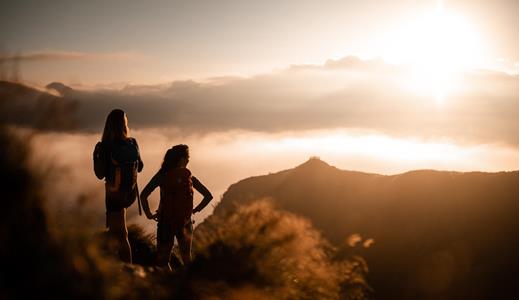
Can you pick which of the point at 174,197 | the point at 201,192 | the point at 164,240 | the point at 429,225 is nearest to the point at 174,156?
the point at 174,197

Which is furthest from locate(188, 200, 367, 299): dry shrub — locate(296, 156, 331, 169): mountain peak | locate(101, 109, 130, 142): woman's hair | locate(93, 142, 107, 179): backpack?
locate(296, 156, 331, 169): mountain peak

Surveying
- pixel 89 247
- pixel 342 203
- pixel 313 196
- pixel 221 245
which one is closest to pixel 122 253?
pixel 221 245

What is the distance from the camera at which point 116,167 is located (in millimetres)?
6184

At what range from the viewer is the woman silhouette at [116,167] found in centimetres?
617

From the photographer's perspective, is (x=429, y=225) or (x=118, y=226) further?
(x=429, y=225)

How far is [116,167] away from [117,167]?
0.04ft

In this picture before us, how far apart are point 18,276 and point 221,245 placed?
260 cm

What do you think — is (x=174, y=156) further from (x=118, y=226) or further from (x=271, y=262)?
(x=271, y=262)

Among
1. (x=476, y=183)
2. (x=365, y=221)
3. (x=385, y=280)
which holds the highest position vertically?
(x=476, y=183)

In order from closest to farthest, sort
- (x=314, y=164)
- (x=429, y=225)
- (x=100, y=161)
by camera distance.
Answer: (x=100, y=161), (x=429, y=225), (x=314, y=164)

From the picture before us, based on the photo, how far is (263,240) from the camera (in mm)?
5621

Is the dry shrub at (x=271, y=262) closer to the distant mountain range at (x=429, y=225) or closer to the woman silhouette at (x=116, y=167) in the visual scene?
the woman silhouette at (x=116, y=167)

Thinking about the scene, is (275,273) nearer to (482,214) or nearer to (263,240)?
A: (263,240)

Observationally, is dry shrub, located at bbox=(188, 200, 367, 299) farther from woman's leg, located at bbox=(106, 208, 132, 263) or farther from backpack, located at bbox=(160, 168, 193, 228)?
woman's leg, located at bbox=(106, 208, 132, 263)
